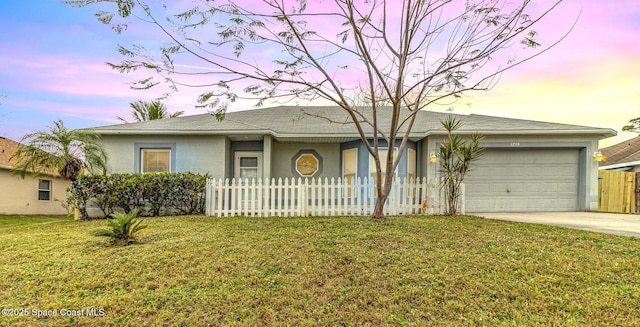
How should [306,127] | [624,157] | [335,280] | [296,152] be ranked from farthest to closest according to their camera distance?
[624,157], [296,152], [306,127], [335,280]

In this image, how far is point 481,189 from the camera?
9844 mm

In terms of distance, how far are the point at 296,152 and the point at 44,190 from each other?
13181 millimetres

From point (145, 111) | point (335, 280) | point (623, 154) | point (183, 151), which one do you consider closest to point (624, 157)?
point (623, 154)

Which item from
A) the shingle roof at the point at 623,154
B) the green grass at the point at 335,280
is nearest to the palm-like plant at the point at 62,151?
the green grass at the point at 335,280

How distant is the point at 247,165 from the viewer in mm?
10617

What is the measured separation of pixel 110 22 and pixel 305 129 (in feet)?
18.7

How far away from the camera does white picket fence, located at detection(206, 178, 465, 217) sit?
8.12m

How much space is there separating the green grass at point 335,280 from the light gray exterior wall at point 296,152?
561 centimetres

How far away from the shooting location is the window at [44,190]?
14.8 m

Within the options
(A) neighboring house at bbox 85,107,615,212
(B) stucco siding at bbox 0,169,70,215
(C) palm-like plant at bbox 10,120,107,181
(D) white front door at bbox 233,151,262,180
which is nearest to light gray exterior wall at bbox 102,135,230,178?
(A) neighboring house at bbox 85,107,615,212

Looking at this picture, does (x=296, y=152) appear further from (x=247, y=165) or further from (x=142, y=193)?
(x=142, y=193)

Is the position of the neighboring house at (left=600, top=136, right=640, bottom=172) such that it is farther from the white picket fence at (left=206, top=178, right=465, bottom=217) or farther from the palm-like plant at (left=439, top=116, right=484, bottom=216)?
the white picket fence at (left=206, top=178, right=465, bottom=217)

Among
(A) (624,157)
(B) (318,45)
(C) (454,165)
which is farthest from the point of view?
(A) (624,157)

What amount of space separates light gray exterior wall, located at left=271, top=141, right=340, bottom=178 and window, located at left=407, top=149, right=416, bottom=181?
90.9 inches
